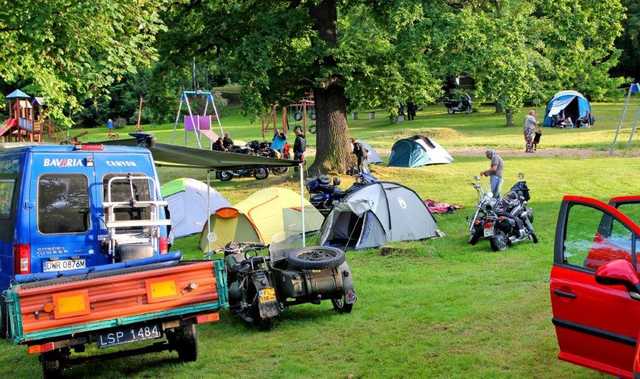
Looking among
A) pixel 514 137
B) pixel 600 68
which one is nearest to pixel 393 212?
pixel 514 137

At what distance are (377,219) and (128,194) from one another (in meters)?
6.53

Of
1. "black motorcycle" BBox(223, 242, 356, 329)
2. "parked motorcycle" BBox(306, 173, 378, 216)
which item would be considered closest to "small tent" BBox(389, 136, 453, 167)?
"parked motorcycle" BBox(306, 173, 378, 216)

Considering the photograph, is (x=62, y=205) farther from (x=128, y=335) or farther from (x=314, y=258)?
(x=314, y=258)

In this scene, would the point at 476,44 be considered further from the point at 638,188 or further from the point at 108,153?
the point at 108,153

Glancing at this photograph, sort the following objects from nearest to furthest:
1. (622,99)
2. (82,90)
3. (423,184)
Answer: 1. (82,90)
2. (423,184)
3. (622,99)

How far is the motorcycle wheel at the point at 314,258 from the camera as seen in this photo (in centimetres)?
903

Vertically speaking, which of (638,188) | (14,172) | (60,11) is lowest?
(638,188)

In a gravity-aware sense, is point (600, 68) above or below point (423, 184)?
above

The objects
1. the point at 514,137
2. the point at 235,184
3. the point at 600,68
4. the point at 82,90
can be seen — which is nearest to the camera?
the point at 82,90

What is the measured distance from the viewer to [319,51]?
2103 cm

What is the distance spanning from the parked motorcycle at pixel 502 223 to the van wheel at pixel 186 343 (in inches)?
274

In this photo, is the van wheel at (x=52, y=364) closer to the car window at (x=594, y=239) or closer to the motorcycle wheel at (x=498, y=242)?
the car window at (x=594, y=239)

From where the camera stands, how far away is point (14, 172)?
8.88 meters

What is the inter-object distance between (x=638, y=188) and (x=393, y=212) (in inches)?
333
